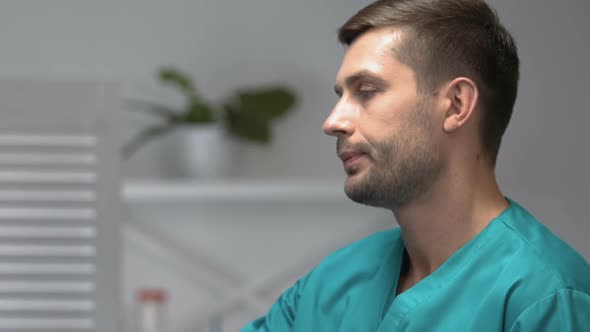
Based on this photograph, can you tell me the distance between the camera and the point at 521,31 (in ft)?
9.34

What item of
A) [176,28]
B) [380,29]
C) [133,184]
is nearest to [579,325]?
[380,29]

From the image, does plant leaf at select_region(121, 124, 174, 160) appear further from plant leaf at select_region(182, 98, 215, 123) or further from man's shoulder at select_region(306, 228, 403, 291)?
man's shoulder at select_region(306, 228, 403, 291)

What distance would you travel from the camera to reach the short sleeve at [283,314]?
4.35 ft

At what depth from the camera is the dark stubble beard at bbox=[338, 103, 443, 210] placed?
44.7 inches

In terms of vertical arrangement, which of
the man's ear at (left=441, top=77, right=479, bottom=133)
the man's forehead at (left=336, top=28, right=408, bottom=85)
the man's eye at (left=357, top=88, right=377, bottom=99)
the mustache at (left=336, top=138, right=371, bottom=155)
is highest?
the man's forehead at (left=336, top=28, right=408, bottom=85)

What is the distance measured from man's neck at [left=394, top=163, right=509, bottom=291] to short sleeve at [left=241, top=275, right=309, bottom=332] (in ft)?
0.79

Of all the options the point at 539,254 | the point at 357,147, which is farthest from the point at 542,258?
the point at 357,147

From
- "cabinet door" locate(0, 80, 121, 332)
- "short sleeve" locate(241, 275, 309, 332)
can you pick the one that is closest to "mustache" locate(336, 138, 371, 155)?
"short sleeve" locate(241, 275, 309, 332)

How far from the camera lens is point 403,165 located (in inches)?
44.6

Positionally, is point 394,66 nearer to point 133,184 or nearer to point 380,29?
point 380,29

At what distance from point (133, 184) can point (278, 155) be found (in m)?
0.46

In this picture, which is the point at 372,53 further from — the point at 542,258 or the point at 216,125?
the point at 216,125

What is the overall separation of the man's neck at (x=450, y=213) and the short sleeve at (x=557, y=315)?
17 cm

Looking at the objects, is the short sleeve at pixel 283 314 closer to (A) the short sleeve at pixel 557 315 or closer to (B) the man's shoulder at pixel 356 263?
(B) the man's shoulder at pixel 356 263
